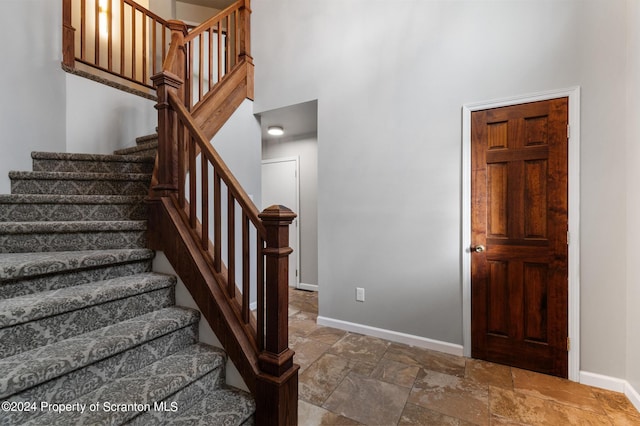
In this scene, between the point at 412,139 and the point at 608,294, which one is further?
the point at 412,139

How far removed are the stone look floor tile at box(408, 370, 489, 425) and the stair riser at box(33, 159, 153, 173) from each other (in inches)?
105

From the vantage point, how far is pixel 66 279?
1424mm

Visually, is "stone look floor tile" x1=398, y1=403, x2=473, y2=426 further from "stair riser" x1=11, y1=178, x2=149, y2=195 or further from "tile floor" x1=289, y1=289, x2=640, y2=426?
"stair riser" x1=11, y1=178, x2=149, y2=195

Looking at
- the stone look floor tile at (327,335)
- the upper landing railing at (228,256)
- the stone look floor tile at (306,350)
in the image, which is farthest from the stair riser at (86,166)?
the stone look floor tile at (327,335)

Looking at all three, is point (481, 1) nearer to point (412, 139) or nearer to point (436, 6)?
→ point (436, 6)

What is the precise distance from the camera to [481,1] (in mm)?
2199

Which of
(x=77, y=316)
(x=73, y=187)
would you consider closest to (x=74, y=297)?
(x=77, y=316)

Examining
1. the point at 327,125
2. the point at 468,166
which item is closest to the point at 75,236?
the point at 327,125

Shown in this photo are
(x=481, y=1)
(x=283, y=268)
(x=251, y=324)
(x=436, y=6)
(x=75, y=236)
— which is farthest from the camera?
(x=436, y=6)

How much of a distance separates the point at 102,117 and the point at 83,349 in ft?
9.00

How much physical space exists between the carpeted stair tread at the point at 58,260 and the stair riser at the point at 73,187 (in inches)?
26.0

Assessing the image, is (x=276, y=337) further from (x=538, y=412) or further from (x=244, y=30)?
(x=244, y=30)

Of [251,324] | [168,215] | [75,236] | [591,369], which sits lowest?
[591,369]

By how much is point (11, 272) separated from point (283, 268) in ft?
3.78
